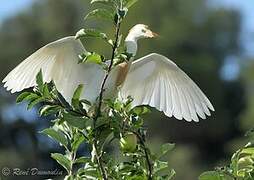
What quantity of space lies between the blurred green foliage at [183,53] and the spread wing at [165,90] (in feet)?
61.7

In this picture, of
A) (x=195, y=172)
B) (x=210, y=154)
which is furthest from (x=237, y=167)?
(x=210, y=154)

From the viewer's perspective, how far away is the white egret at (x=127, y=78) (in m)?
2.91

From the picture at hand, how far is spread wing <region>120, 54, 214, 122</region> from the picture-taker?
325 cm

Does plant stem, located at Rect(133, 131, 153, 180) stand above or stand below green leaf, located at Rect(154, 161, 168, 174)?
above

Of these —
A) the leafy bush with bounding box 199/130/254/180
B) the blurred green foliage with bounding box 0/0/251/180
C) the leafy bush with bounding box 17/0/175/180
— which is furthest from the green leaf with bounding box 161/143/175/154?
the blurred green foliage with bounding box 0/0/251/180

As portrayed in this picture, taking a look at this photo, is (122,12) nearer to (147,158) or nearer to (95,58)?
(95,58)

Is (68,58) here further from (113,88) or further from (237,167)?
(237,167)

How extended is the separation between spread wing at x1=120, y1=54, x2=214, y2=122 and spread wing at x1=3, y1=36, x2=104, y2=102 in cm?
13

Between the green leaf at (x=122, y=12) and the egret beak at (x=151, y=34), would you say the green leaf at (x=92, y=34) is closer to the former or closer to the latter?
the green leaf at (x=122, y=12)

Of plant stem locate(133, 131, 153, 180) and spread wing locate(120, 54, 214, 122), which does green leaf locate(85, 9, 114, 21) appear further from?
spread wing locate(120, 54, 214, 122)

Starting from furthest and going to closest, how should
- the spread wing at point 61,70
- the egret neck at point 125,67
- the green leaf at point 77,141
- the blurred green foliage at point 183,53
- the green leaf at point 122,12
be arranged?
the blurred green foliage at point 183,53 < the egret neck at point 125,67 < the spread wing at point 61,70 < the green leaf at point 77,141 < the green leaf at point 122,12

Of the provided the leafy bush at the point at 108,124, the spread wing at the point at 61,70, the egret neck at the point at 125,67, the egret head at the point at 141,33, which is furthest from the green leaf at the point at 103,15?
the egret head at the point at 141,33

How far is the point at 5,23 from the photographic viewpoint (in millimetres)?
29156

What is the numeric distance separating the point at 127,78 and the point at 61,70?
30 cm
